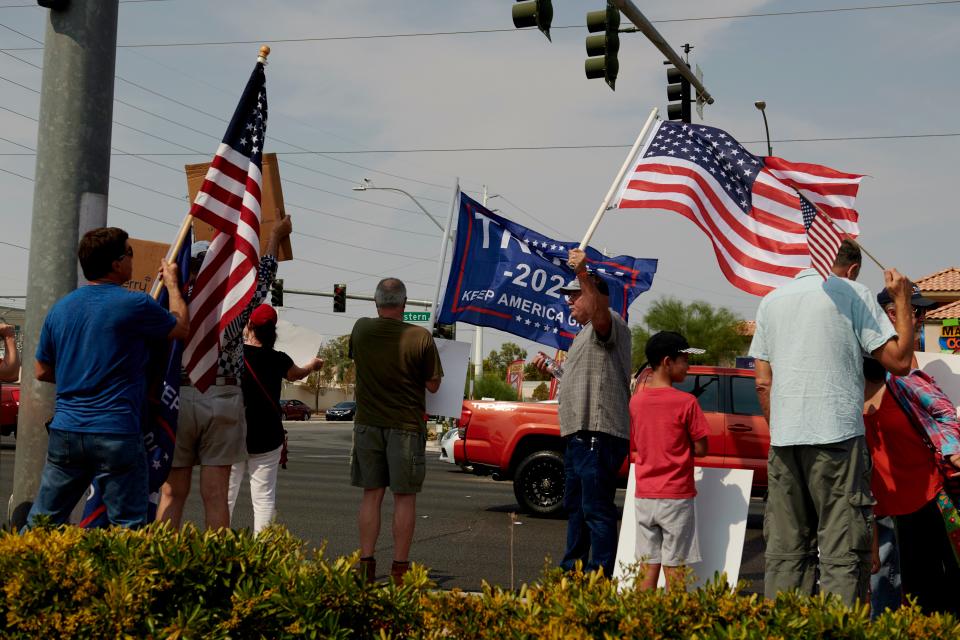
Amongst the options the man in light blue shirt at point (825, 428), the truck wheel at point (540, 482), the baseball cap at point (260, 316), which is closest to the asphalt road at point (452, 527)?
the truck wheel at point (540, 482)

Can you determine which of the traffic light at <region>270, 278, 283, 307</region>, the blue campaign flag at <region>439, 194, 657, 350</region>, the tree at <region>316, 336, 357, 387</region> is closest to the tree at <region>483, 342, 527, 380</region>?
the tree at <region>316, 336, 357, 387</region>

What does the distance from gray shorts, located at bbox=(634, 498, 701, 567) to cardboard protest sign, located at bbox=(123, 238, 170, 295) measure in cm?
336

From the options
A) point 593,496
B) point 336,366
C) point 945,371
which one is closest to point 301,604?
point 593,496

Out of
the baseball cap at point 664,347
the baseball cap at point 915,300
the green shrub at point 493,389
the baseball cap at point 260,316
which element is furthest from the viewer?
the green shrub at point 493,389

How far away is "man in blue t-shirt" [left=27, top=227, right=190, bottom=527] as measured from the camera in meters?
4.52

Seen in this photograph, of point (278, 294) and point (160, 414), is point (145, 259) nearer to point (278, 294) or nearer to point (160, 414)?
point (160, 414)

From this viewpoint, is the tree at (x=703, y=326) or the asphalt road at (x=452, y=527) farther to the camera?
the tree at (x=703, y=326)

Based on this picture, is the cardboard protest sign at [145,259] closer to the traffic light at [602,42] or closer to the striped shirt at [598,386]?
the striped shirt at [598,386]

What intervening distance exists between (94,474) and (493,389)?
48.1m

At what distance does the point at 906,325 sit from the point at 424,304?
30.3m

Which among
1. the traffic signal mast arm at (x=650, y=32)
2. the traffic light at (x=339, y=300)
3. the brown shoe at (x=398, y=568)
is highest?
the traffic signal mast arm at (x=650, y=32)

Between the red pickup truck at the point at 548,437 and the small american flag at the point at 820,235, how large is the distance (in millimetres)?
4127

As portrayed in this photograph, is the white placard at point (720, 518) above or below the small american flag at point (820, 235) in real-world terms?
below

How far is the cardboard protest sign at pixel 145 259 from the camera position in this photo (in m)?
6.57
